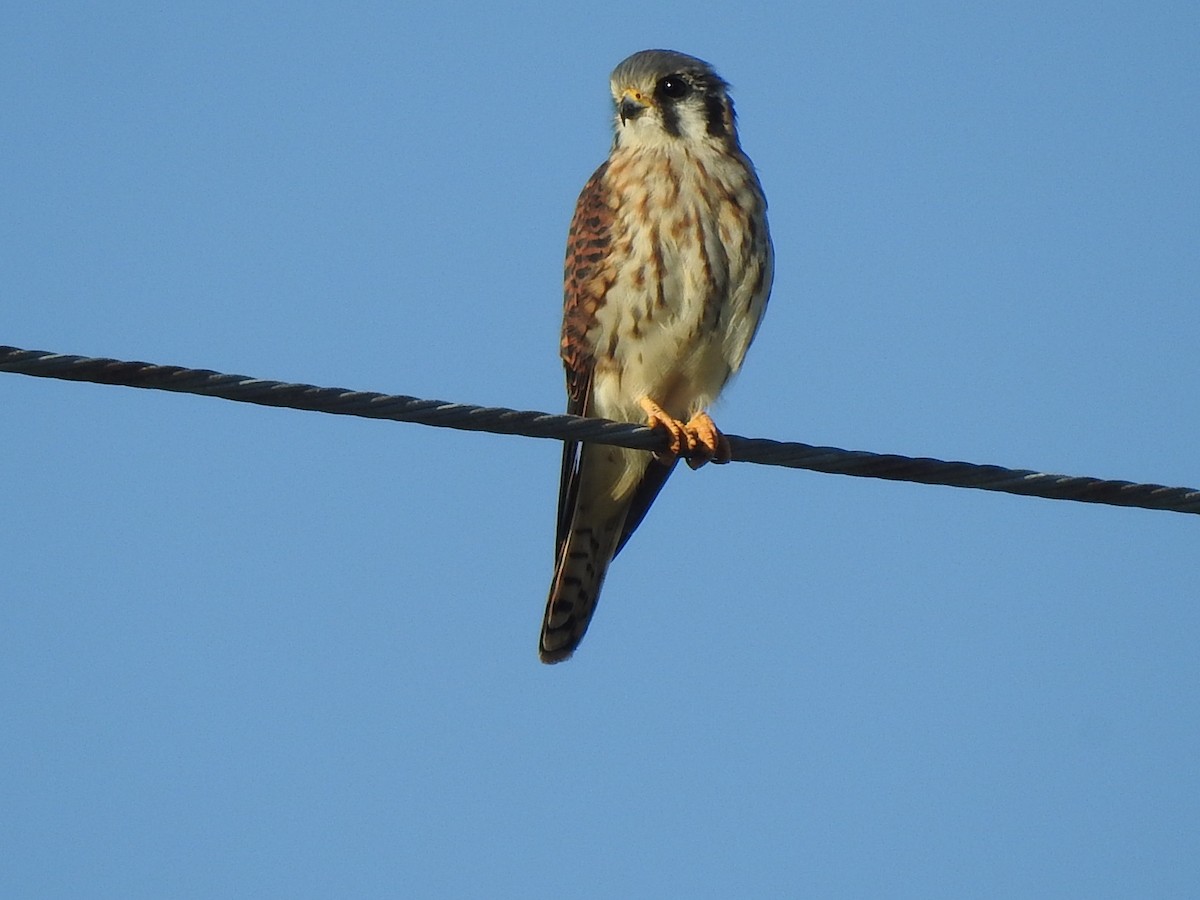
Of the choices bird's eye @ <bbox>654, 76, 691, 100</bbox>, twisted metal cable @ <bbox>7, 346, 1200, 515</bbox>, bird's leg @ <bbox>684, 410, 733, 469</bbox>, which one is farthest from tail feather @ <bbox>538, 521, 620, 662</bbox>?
twisted metal cable @ <bbox>7, 346, 1200, 515</bbox>

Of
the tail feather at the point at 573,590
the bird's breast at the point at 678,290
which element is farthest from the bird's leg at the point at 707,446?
the tail feather at the point at 573,590

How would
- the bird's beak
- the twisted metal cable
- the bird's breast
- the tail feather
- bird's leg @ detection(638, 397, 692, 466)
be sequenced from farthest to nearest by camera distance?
the bird's beak → the tail feather → the bird's breast → bird's leg @ detection(638, 397, 692, 466) → the twisted metal cable

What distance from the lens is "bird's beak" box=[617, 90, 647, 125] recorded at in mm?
5781

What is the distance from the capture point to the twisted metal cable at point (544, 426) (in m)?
3.12

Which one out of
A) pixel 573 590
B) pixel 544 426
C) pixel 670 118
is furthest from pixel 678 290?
pixel 544 426

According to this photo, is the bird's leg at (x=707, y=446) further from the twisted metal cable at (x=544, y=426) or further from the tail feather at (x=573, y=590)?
the tail feather at (x=573, y=590)

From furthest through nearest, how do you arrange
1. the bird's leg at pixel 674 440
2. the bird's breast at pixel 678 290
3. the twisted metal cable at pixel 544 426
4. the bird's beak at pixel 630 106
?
the bird's beak at pixel 630 106
the bird's breast at pixel 678 290
the bird's leg at pixel 674 440
the twisted metal cable at pixel 544 426

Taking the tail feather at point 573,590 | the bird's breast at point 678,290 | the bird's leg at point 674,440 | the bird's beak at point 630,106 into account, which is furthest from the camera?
the bird's beak at point 630,106

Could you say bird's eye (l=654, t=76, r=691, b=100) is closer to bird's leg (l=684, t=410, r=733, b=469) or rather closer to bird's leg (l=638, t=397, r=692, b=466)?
bird's leg (l=638, t=397, r=692, b=466)

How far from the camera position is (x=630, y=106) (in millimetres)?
5797

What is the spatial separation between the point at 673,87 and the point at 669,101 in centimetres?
8

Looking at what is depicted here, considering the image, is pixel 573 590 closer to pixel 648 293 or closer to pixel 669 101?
pixel 648 293

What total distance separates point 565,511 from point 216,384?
259 cm

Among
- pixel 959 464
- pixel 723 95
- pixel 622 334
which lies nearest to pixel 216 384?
pixel 959 464
